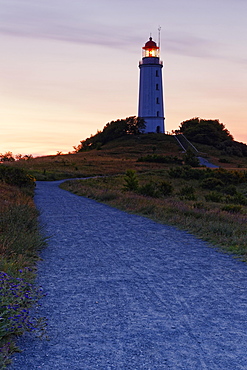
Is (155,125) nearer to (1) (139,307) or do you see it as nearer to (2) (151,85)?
(2) (151,85)

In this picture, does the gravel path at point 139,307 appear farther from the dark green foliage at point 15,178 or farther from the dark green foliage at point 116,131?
the dark green foliage at point 116,131

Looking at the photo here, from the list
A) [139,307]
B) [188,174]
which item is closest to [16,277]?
[139,307]

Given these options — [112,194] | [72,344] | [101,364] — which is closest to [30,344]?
[72,344]

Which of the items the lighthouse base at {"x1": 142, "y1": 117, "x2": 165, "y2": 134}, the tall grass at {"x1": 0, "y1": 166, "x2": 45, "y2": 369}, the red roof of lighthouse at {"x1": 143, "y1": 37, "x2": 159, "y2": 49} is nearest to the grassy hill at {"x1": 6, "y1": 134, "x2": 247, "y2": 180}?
the lighthouse base at {"x1": 142, "y1": 117, "x2": 165, "y2": 134}

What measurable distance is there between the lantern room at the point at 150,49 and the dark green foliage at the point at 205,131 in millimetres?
22254

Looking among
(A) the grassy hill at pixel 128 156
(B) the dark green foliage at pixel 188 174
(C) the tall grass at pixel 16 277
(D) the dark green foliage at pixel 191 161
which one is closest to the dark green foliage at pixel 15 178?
(C) the tall grass at pixel 16 277

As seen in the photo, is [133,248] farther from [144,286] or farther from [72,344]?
[72,344]

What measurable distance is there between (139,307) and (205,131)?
94.2 metres

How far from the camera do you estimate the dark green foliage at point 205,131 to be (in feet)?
307

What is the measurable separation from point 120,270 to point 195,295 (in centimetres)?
179

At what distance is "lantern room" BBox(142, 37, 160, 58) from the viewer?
7681cm

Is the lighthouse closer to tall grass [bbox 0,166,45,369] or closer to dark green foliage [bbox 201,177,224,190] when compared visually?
dark green foliage [bbox 201,177,224,190]

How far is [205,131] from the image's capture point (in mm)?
96750

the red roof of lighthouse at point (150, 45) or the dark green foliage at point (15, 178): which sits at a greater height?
the red roof of lighthouse at point (150, 45)
